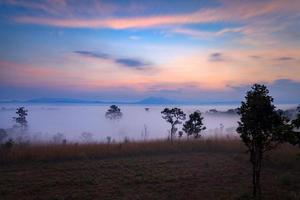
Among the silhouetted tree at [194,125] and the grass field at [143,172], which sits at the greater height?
the silhouetted tree at [194,125]

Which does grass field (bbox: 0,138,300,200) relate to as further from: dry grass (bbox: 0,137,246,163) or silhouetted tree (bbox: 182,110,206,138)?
silhouetted tree (bbox: 182,110,206,138)

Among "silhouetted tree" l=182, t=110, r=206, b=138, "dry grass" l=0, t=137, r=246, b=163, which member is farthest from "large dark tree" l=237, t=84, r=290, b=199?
"silhouetted tree" l=182, t=110, r=206, b=138

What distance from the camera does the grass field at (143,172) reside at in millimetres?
12828

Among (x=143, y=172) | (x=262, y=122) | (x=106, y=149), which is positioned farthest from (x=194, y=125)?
(x=262, y=122)

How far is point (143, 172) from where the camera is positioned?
1662 cm

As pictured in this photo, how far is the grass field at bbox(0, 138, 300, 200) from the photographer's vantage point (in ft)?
42.1

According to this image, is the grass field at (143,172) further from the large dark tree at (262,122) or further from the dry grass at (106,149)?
the large dark tree at (262,122)

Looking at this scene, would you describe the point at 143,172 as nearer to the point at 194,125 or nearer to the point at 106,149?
the point at 106,149

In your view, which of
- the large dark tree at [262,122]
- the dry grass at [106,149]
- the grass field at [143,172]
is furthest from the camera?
the dry grass at [106,149]

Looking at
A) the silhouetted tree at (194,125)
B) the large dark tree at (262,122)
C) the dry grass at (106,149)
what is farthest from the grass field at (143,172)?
the silhouetted tree at (194,125)

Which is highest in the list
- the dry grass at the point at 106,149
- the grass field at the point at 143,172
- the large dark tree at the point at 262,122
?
the large dark tree at the point at 262,122

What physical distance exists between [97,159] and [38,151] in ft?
13.9

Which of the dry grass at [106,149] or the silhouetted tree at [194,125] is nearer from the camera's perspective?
the dry grass at [106,149]

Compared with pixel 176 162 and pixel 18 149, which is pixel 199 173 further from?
pixel 18 149
